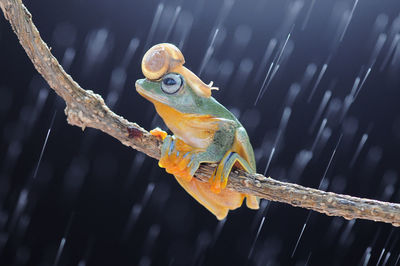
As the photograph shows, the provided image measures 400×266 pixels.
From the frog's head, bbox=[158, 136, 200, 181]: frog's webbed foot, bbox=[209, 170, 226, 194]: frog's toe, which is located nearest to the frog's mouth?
the frog's head

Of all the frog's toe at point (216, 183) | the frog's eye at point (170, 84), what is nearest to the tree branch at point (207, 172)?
the frog's toe at point (216, 183)

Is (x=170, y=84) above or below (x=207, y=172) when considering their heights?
above

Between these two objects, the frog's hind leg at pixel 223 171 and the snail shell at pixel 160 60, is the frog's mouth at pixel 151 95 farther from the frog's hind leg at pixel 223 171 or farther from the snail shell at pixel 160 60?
the frog's hind leg at pixel 223 171

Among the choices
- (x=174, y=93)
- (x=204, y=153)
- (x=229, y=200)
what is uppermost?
(x=174, y=93)

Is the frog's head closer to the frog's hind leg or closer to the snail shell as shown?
the snail shell

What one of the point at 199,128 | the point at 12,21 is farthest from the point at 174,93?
the point at 12,21

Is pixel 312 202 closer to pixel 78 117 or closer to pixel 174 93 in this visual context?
pixel 174 93

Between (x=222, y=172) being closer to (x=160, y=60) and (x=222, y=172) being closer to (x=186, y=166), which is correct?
(x=186, y=166)

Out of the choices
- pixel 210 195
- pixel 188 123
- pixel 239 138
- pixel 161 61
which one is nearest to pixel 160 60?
pixel 161 61
